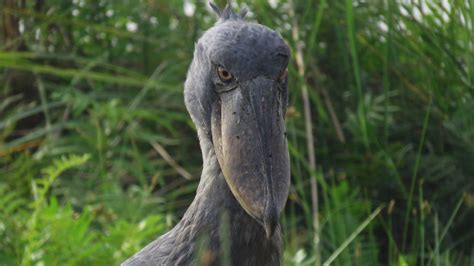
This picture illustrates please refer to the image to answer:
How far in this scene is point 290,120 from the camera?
3541mm

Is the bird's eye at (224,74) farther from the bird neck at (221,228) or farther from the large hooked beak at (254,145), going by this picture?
the bird neck at (221,228)

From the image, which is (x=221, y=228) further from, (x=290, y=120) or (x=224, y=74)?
(x=290, y=120)

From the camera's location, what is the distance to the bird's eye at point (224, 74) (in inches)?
76.9

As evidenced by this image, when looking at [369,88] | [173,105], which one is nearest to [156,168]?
[173,105]

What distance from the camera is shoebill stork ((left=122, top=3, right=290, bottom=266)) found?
A: 6.28ft

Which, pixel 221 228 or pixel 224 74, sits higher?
pixel 224 74

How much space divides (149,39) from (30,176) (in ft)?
2.57

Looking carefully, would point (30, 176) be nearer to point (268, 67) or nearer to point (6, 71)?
point (6, 71)

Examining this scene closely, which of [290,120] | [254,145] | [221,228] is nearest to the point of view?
[254,145]

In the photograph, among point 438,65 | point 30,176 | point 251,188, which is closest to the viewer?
point 251,188

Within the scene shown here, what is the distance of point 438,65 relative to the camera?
3340 mm

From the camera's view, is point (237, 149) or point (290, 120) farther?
point (290, 120)

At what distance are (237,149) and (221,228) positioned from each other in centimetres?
20

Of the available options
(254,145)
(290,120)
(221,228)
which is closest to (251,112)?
(254,145)
